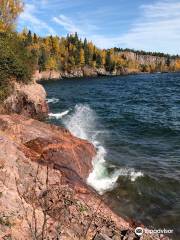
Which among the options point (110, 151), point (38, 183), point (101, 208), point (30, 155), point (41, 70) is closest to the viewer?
point (38, 183)

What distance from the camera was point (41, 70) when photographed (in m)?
139

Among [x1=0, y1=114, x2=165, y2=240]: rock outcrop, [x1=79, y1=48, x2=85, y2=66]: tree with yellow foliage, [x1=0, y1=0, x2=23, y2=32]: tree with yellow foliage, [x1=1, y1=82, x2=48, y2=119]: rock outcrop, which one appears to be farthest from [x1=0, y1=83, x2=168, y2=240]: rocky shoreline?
[x1=79, y1=48, x2=85, y2=66]: tree with yellow foliage

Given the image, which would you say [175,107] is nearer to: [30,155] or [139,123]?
[139,123]

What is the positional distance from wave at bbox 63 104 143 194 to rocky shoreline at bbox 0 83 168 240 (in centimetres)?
91

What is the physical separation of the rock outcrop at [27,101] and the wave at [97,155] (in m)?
3.14

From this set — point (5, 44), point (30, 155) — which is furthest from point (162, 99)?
point (30, 155)

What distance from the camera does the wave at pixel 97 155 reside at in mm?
18969

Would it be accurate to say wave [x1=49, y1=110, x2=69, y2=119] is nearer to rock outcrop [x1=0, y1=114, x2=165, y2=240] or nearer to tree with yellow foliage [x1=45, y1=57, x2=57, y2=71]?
rock outcrop [x1=0, y1=114, x2=165, y2=240]

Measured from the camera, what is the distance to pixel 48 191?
12156 mm

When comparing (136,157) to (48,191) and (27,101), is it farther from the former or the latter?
(48,191)

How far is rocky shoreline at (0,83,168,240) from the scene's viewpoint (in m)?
9.78

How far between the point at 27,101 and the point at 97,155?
1191 centimetres

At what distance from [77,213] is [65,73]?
148459 mm

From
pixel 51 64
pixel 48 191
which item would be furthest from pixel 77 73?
pixel 48 191
